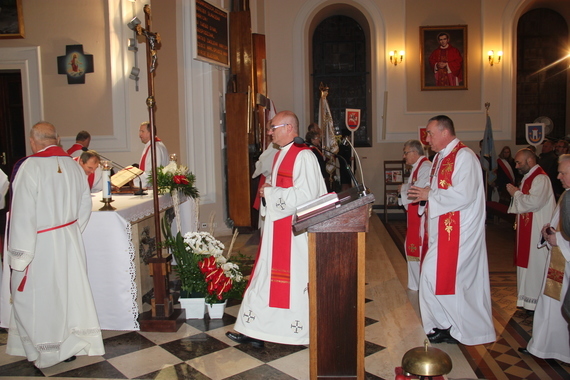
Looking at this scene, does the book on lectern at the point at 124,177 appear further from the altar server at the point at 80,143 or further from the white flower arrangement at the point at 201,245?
the altar server at the point at 80,143

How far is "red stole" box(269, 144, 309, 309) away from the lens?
151 inches

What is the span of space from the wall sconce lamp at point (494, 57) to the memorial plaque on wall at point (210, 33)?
6527mm

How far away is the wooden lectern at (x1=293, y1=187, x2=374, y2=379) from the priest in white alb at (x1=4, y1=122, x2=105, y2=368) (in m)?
1.85

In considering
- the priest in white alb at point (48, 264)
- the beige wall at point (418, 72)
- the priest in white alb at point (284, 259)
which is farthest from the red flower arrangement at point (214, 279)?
the beige wall at point (418, 72)

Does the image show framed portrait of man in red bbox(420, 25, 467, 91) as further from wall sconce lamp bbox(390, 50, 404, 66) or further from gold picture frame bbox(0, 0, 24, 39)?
gold picture frame bbox(0, 0, 24, 39)

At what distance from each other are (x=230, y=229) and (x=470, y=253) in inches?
219

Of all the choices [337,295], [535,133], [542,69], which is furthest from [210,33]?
[542,69]

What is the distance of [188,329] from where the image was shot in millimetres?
4531

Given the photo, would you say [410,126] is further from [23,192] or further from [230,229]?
[23,192]

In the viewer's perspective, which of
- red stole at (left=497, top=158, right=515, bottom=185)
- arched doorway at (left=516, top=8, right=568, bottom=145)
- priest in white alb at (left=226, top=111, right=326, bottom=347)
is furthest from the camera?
arched doorway at (left=516, top=8, right=568, bottom=145)

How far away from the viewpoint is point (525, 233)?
5.16 m

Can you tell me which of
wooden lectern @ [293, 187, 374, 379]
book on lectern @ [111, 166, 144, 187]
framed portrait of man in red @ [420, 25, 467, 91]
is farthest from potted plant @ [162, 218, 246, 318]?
framed portrait of man in red @ [420, 25, 467, 91]

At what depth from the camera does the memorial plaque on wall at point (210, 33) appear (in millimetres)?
8047

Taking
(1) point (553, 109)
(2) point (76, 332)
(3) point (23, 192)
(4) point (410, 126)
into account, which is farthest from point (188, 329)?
(1) point (553, 109)
